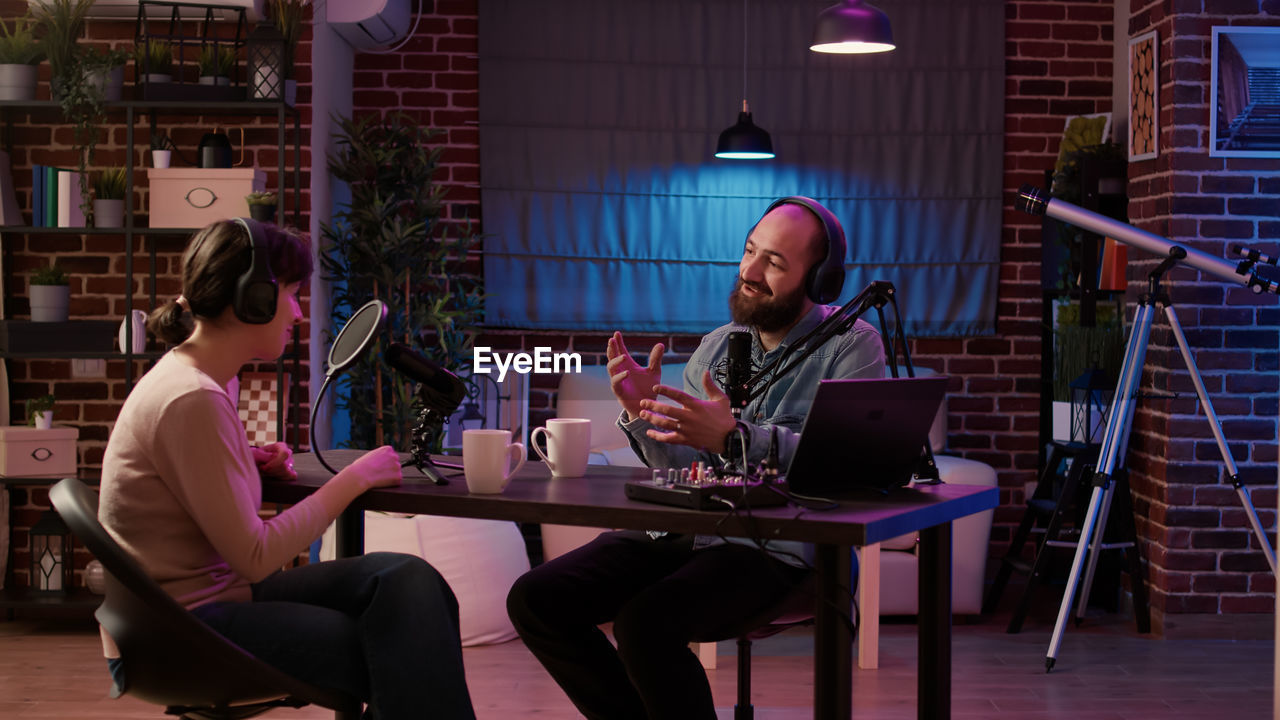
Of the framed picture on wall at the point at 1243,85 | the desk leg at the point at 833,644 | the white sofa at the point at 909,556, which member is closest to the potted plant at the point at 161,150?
the white sofa at the point at 909,556

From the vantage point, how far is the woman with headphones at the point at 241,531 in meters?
1.87

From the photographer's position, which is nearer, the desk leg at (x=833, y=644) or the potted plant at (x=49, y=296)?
the desk leg at (x=833, y=644)

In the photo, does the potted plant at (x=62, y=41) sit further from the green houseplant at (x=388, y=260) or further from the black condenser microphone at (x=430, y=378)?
the black condenser microphone at (x=430, y=378)

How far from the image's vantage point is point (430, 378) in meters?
2.18

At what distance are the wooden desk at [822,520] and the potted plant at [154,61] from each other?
7.68 ft

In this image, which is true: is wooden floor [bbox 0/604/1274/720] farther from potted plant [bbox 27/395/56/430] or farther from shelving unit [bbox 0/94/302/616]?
potted plant [bbox 27/395/56/430]

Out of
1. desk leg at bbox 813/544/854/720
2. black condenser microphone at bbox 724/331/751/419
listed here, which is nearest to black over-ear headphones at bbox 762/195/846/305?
black condenser microphone at bbox 724/331/751/419

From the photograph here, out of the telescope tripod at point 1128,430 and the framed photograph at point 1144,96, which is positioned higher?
the framed photograph at point 1144,96

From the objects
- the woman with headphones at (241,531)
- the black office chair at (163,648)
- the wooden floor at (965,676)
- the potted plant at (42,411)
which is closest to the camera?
the black office chair at (163,648)

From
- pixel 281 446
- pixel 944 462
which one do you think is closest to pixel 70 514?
pixel 281 446

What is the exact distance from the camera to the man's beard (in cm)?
258

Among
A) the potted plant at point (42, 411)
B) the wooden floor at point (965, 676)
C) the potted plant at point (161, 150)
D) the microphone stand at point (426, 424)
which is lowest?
the wooden floor at point (965, 676)

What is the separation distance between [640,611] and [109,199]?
9.16 feet

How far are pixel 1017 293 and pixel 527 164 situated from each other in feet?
6.94
